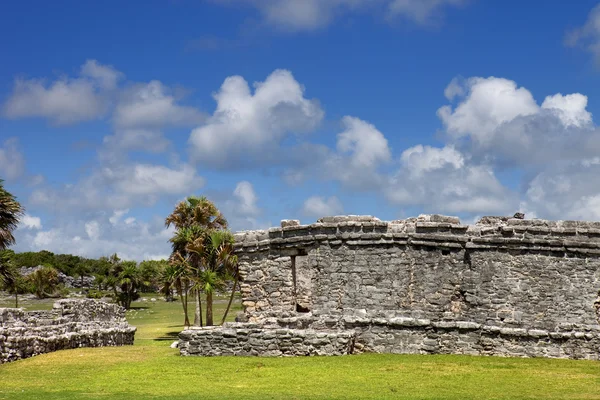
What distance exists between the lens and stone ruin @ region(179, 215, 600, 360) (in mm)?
18672

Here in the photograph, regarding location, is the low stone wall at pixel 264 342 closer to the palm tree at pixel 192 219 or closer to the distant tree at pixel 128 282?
the palm tree at pixel 192 219

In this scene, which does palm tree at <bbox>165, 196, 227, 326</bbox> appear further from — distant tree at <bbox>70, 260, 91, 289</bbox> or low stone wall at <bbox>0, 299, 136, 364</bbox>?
distant tree at <bbox>70, 260, 91, 289</bbox>

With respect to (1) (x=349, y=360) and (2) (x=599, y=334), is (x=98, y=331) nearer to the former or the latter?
(1) (x=349, y=360)

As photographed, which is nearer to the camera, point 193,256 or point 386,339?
point 386,339

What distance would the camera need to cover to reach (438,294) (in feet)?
64.0

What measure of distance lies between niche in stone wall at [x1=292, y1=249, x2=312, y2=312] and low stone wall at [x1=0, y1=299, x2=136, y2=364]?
7438mm

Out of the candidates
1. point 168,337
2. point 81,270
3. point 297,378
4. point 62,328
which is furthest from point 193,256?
point 81,270

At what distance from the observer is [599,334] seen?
1827cm

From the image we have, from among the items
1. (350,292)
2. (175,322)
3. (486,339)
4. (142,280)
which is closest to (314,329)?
(350,292)

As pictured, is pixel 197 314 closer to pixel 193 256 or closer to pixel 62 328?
pixel 193 256

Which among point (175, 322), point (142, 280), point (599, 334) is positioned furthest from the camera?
point (142, 280)

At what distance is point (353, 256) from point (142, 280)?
137 ft

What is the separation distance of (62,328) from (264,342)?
298 inches

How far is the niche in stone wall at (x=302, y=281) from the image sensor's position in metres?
21.2
